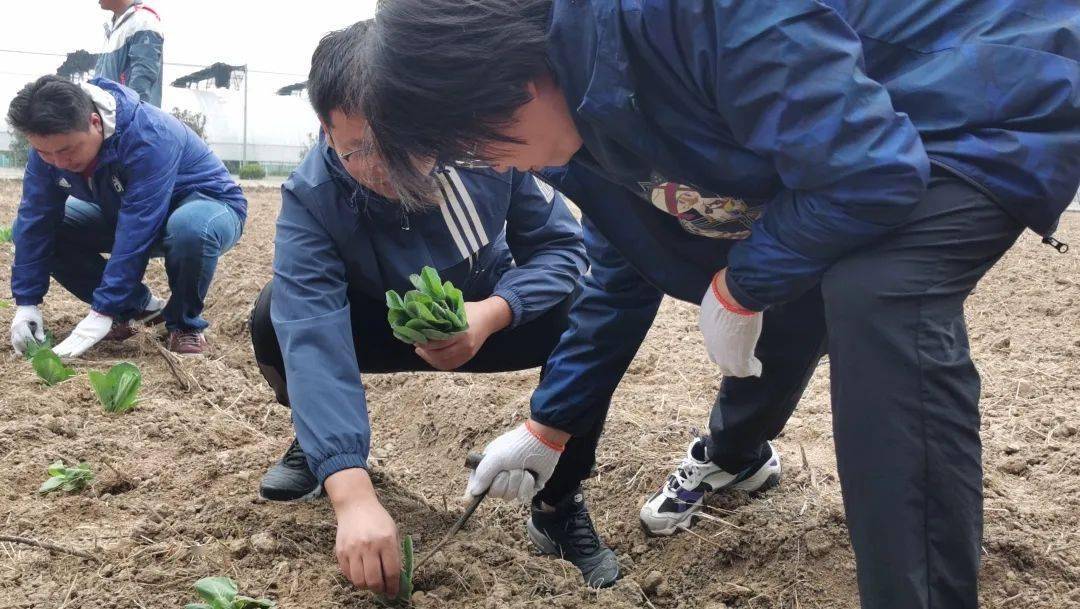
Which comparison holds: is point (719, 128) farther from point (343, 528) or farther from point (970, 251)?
point (343, 528)

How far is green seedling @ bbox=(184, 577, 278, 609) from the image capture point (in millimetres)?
1627

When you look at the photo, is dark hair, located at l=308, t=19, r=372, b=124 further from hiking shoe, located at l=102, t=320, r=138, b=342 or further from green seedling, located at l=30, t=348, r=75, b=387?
hiking shoe, located at l=102, t=320, r=138, b=342

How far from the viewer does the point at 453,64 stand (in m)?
1.22

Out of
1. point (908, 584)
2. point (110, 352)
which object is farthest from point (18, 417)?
point (908, 584)

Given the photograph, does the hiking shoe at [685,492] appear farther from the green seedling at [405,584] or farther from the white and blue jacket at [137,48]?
the white and blue jacket at [137,48]

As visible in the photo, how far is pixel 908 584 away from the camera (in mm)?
Answer: 1213

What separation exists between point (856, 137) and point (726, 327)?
1.37ft

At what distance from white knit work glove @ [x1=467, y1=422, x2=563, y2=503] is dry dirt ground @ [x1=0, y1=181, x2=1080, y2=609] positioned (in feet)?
0.53

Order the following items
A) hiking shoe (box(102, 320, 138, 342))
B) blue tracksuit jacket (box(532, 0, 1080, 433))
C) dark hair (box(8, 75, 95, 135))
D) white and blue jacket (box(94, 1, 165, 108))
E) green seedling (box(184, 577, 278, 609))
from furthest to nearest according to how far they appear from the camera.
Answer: white and blue jacket (box(94, 1, 165, 108))
hiking shoe (box(102, 320, 138, 342))
dark hair (box(8, 75, 95, 135))
green seedling (box(184, 577, 278, 609))
blue tracksuit jacket (box(532, 0, 1080, 433))

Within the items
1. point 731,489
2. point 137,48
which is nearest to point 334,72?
point 731,489

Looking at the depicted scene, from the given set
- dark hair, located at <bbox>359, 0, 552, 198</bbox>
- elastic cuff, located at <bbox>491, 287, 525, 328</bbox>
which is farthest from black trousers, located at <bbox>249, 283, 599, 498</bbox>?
dark hair, located at <bbox>359, 0, 552, 198</bbox>

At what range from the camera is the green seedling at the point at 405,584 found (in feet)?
5.56

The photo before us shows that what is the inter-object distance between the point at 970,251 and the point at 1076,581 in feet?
3.23

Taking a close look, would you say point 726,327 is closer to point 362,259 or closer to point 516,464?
point 516,464
